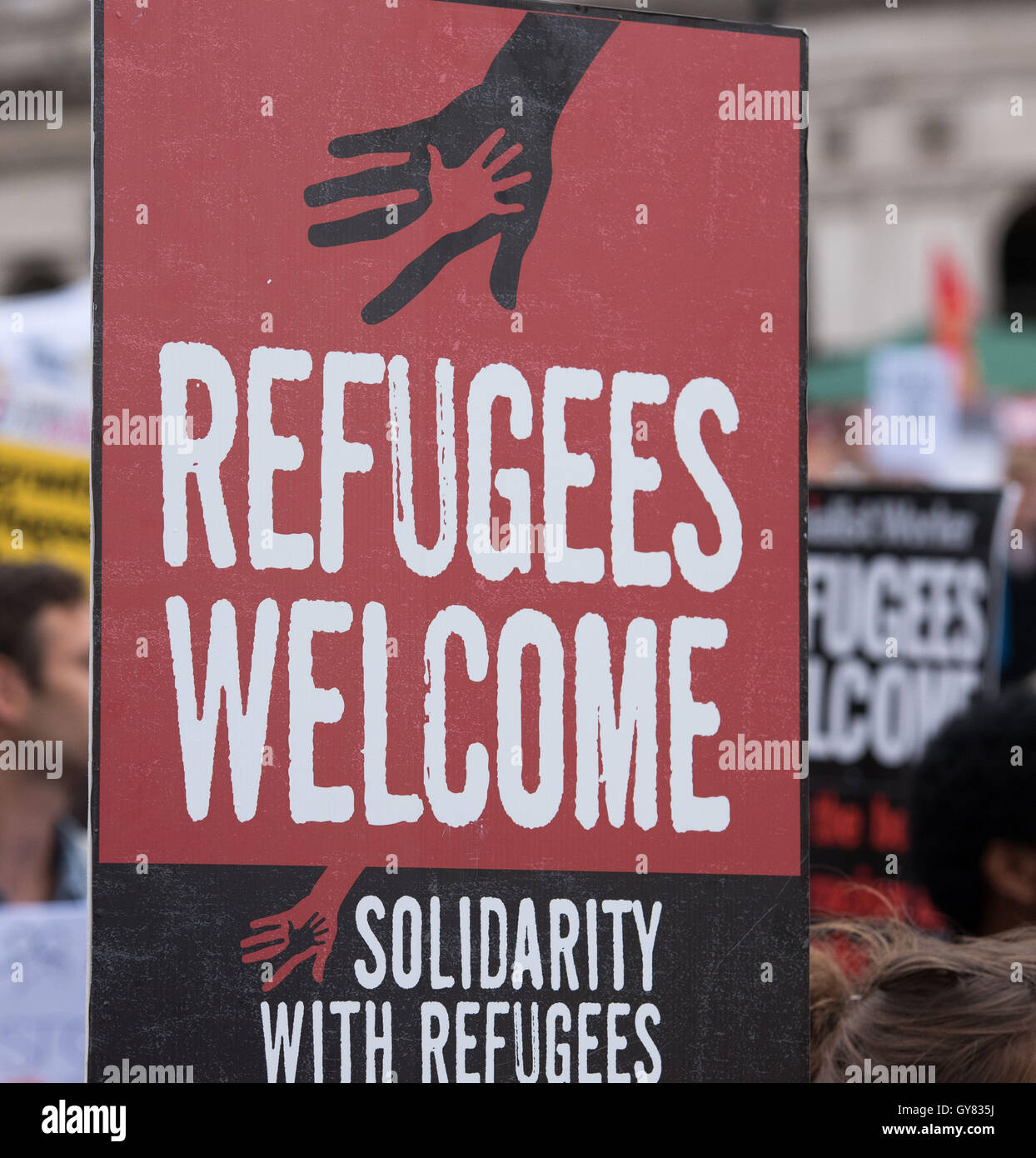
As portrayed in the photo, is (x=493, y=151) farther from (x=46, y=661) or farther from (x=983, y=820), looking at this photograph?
(x=46, y=661)

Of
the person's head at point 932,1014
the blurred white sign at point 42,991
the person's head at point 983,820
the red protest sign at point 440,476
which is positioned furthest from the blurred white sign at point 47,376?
the person's head at point 932,1014

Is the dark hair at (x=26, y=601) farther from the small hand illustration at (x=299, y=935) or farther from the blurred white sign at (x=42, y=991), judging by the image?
the small hand illustration at (x=299, y=935)

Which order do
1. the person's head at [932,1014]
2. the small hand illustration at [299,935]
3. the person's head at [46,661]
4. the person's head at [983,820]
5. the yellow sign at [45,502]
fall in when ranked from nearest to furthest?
the small hand illustration at [299,935] < the person's head at [932,1014] < the person's head at [983,820] < the person's head at [46,661] < the yellow sign at [45,502]

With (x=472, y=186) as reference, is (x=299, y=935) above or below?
below

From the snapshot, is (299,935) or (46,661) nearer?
(299,935)

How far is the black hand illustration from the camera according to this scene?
2.19 m

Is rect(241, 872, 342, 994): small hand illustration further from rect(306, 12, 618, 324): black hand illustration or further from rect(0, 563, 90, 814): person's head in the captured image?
rect(0, 563, 90, 814): person's head

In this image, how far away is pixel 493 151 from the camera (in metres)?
2.23

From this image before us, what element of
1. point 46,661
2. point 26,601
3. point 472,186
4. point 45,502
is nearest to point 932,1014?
point 472,186

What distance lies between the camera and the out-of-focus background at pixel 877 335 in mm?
5016

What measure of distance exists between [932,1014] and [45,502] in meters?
3.24

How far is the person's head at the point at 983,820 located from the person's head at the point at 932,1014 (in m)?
0.84

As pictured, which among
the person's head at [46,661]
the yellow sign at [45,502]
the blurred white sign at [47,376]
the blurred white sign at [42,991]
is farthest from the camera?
the blurred white sign at [47,376]

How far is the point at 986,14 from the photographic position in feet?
74.8
